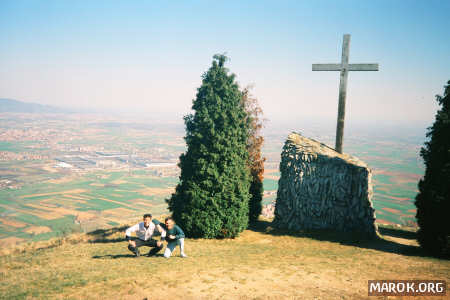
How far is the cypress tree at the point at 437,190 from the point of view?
11555 millimetres

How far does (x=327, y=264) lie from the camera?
10.4 m

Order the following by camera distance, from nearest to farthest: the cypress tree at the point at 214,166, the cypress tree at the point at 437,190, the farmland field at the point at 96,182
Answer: the cypress tree at the point at 437,190, the cypress tree at the point at 214,166, the farmland field at the point at 96,182

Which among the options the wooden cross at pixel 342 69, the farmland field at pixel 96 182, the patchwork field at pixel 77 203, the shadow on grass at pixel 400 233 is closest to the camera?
the wooden cross at pixel 342 69

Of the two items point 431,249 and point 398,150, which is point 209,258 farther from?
point 398,150

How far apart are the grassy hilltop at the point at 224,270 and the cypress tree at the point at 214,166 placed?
1.31 metres

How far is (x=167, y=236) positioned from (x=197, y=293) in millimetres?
3765

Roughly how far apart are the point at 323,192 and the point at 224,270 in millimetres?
8707

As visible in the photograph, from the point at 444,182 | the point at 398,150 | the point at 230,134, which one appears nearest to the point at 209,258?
the point at 230,134

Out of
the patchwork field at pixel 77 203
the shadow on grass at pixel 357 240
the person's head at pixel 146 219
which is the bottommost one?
the patchwork field at pixel 77 203

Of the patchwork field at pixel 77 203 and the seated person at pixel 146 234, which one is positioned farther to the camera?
the patchwork field at pixel 77 203

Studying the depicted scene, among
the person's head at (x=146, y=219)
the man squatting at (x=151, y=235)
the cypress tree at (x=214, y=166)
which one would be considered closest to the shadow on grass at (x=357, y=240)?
the cypress tree at (x=214, y=166)

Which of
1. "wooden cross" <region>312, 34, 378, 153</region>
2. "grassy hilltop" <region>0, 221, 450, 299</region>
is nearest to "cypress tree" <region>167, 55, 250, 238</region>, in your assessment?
"grassy hilltop" <region>0, 221, 450, 299</region>

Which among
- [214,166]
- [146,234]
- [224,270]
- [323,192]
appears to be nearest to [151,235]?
[146,234]

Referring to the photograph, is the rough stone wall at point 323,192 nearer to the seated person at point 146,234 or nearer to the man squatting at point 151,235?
the man squatting at point 151,235
